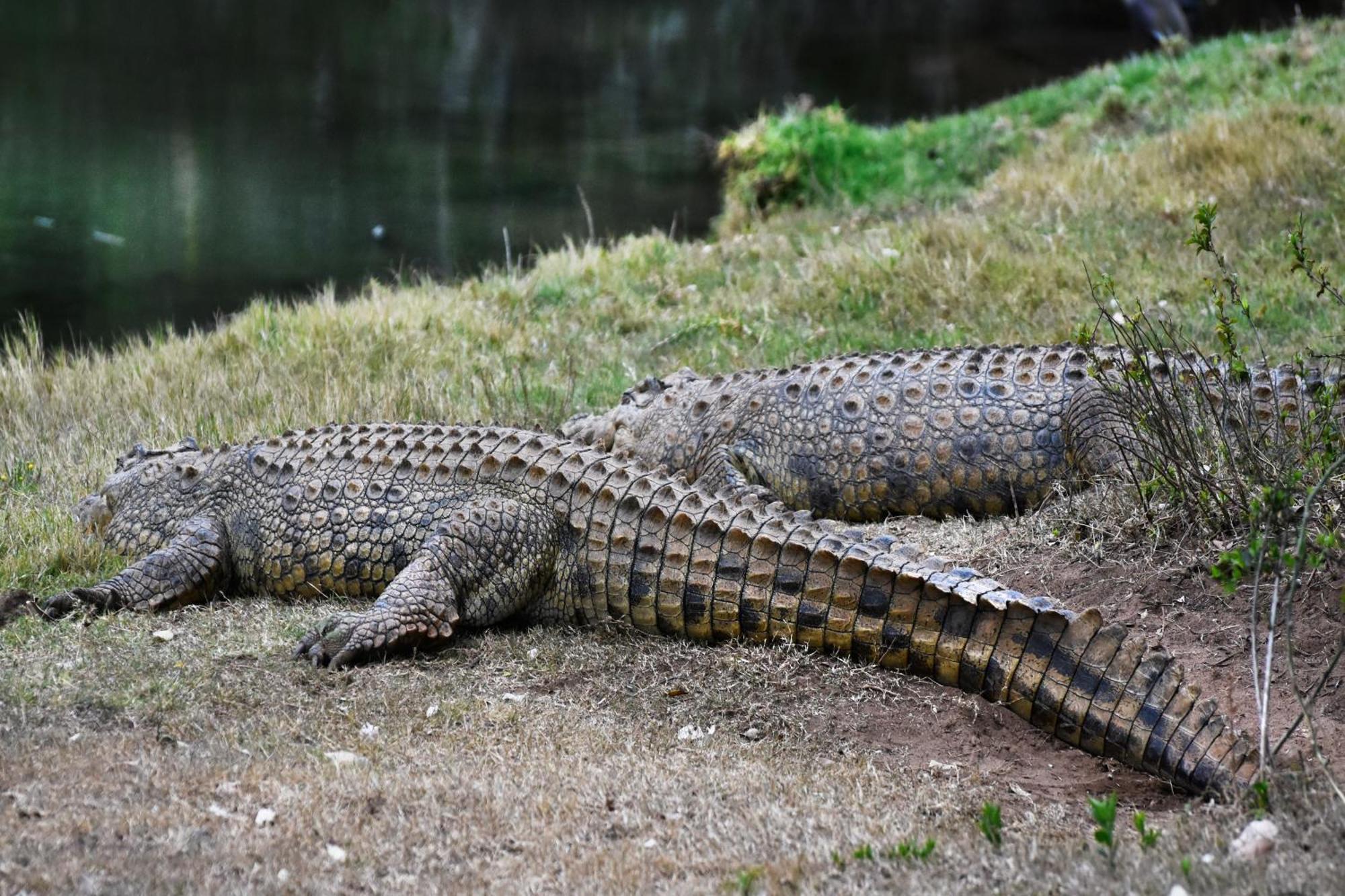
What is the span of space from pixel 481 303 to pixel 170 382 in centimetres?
255

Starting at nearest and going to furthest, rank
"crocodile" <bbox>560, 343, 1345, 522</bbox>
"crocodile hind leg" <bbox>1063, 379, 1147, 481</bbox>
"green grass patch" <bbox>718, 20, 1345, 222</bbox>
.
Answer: "crocodile hind leg" <bbox>1063, 379, 1147, 481</bbox>, "crocodile" <bbox>560, 343, 1345, 522</bbox>, "green grass patch" <bbox>718, 20, 1345, 222</bbox>

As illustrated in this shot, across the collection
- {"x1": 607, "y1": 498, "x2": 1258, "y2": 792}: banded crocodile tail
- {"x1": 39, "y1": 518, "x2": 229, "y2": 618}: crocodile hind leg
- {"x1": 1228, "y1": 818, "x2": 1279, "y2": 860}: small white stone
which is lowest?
{"x1": 39, "y1": 518, "x2": 229, "y2": 618}: crocodile hind leg

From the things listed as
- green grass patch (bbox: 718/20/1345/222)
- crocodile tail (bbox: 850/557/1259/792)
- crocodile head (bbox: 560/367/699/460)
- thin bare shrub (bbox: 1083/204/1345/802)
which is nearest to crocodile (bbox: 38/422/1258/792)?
crocodile tail (bbox: 850/557/1259/792)

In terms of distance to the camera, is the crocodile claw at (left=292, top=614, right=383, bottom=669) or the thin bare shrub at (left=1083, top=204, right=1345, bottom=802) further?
the crocodile claw at (left=292, top=614, right=383, bottom=669)

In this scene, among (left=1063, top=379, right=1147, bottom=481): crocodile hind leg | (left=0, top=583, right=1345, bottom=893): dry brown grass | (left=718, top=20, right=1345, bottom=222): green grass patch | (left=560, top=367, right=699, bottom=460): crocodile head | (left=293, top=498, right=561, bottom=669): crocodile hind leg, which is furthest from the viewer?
(left=718, top=20, right=1345, bottom=222): green grass patch

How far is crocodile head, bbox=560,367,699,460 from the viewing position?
6617 millimetres

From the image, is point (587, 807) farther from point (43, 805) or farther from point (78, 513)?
point (78, 513)

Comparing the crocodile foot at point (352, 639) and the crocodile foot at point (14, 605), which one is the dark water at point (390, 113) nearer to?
the crocodile foot at point (14, 605)

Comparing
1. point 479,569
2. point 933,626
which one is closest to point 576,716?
point 479,569

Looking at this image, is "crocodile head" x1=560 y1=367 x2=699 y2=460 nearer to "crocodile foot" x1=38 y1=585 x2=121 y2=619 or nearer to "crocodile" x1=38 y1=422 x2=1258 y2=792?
"crocodile" x1=38 y1=422 x2=1258 y2=792

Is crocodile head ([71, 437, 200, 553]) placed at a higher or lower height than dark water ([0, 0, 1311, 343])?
higher

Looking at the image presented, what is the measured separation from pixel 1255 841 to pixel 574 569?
8.41 ft

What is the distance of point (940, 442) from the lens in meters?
5.96

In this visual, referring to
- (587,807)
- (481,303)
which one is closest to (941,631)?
(587,807)
